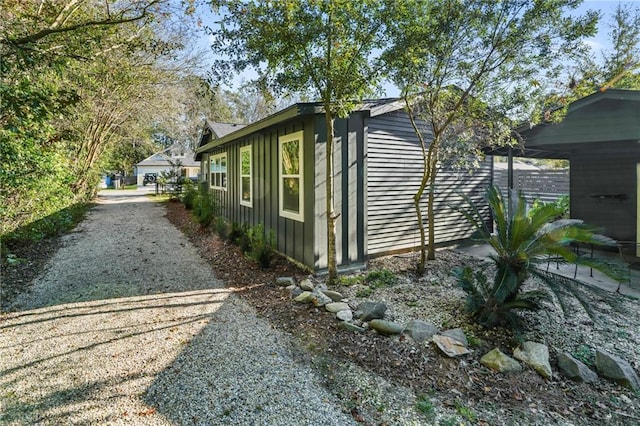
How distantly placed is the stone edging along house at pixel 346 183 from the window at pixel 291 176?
16mm

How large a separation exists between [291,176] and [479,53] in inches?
128

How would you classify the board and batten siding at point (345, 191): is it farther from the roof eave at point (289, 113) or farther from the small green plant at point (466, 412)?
the small green plant at point (466, 412)

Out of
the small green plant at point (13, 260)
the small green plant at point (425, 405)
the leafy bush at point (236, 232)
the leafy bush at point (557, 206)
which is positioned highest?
the leafy bush at point (557, 206)

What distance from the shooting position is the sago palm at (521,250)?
121 inches

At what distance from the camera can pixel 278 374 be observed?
277 centimetres

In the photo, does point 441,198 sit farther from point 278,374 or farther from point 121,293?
point 121,293

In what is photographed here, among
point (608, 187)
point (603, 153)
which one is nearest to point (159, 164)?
point (603, 153)

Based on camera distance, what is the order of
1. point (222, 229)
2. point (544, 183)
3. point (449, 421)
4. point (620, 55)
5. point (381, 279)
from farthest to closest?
point (620, 55), point (544, 183), point (222, 229), point (381, 279), point (449, 421)

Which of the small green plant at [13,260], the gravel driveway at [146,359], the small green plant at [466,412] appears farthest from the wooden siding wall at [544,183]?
the small green plant at [13,260]

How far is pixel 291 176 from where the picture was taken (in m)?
5.80

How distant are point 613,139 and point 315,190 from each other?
14.4 ft

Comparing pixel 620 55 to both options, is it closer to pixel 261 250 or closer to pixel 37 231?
pixel 261 250

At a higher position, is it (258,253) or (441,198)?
(441,198)

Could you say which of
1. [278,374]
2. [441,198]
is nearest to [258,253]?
[278,374]
